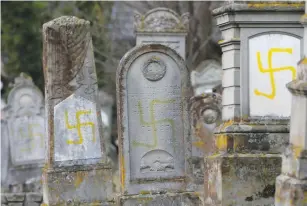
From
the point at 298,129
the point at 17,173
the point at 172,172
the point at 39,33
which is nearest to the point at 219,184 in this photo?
the point at 172,172

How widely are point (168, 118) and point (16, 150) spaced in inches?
256

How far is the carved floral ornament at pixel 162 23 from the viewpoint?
1847 cm

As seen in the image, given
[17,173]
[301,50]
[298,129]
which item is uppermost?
[301,50]

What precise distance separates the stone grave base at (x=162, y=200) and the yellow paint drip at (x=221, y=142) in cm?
64

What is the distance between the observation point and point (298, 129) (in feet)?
26.6

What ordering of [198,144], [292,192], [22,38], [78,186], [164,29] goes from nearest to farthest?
1. [292,192]
2. [78,186]
3. [198,144]
4. [164,29]
5. [22,38]

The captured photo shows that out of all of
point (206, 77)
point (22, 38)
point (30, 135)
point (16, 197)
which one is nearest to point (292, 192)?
point (16, 197)

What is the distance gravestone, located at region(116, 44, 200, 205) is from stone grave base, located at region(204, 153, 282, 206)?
52cm

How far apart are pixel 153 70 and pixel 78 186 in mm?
1600

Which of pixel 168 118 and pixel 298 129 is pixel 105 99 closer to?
pixel 168 118

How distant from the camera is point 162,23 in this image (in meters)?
18.5

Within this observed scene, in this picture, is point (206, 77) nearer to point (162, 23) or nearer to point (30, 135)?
point (162, 23)

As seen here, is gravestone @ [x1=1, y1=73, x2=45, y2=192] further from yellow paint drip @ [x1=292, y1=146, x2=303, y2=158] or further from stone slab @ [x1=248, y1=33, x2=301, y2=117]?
yellow paint drip @ [x1=292, y1=146, x2=303, y2=158]

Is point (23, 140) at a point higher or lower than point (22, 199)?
higher
